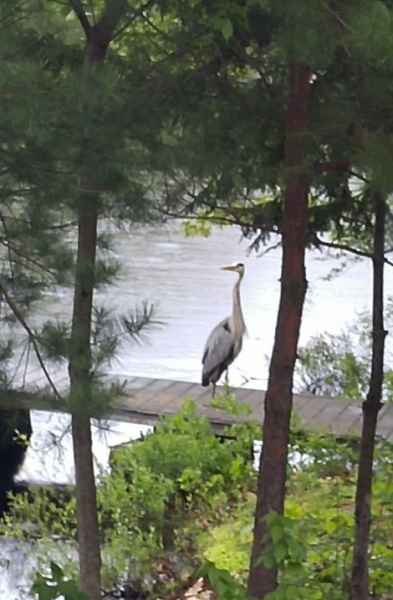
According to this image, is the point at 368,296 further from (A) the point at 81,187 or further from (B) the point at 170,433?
(A) the point at 81,187

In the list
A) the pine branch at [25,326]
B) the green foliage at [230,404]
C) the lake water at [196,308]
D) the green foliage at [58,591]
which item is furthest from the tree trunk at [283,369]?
the green foliage at [230,404]

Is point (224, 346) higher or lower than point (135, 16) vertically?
lower

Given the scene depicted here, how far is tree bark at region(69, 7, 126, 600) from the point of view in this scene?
2.71 metres

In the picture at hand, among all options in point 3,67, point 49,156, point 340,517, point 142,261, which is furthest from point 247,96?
point 142,261

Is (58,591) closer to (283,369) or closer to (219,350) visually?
(283,369)

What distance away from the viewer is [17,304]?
9.08 feet

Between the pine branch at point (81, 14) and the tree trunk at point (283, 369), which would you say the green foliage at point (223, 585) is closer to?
the tree trunk at point (283, 369)

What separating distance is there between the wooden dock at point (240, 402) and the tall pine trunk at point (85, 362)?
2.16 metres


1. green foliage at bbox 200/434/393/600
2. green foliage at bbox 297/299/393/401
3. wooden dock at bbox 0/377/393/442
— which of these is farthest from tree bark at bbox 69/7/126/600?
green foliage at bbox 297/299/393/401

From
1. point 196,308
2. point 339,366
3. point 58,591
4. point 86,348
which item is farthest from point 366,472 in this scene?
point 196,308

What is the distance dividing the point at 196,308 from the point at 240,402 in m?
2.99

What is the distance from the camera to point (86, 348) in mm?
2797

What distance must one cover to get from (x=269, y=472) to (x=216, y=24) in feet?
3.61

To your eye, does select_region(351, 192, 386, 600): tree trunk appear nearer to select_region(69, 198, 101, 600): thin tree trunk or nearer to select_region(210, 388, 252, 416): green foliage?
select_region(69, 198, 101, 600): thin tree trunk
